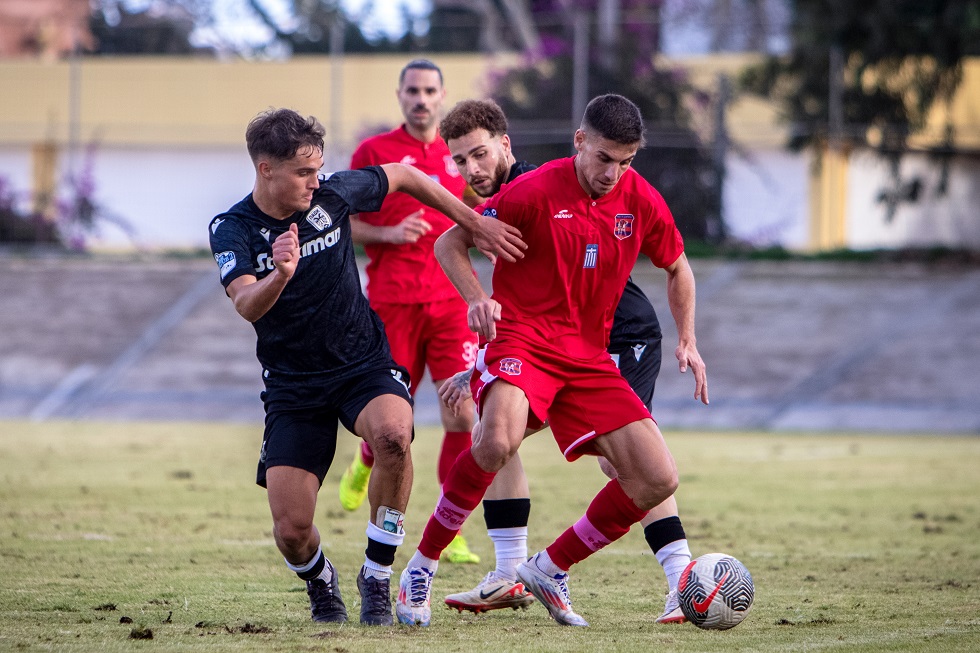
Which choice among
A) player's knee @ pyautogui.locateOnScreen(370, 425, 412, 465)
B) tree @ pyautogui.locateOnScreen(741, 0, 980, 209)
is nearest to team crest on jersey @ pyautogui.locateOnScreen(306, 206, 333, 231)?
player's knee @ pyautogui.locateOnScreen(370, 425, 412, 465)

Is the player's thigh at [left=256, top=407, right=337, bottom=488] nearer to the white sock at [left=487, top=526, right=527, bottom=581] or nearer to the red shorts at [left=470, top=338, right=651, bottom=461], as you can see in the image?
the red shorts at [left=470, top=338, right=651, bottom=461]

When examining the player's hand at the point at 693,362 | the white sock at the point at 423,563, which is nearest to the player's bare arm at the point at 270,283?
the white sock at the point at 423,563

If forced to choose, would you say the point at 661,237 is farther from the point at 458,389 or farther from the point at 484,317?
the point at 458,389

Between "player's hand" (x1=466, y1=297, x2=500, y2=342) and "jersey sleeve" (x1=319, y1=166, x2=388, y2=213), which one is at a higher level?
"jersey sleeve" (x1=319, y1=166, x2=388, y2=213)

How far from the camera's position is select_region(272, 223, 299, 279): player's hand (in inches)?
183

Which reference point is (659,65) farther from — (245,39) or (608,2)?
(245,39)

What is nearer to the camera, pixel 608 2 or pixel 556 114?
pixel 556 114

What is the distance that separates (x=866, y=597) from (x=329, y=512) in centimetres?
382

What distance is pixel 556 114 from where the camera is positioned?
22.0 metres

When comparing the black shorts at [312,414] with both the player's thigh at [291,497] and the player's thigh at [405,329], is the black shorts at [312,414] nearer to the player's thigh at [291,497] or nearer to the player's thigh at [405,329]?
the player's thigh at [291,497]

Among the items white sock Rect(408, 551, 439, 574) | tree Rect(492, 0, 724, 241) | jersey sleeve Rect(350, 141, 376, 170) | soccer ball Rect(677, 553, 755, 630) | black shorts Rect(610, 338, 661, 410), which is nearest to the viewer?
soccer ball Rect(677, 553, 755, 630)

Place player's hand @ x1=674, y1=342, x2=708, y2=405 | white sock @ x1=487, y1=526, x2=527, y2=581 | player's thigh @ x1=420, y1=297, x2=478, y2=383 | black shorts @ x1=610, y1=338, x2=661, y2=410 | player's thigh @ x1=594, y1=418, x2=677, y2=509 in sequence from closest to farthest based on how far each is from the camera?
1. player's thigh @ x1=594, y1=418, x2=677, y2=509
2. player's hand @ x1=674, y1=342, x2=708, y2=405
3. white sock @ x1=487, y1=526, x2=527, y2=581
4. black shorts @ x1=610, y1=338, x2=661, y2=410
5. player's thigh @ x1=420, y1=297, x2=478, y2=383

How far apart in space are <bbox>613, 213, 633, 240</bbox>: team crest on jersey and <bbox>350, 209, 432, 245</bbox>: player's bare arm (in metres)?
1.94

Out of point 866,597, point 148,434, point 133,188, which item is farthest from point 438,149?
point 133,188
